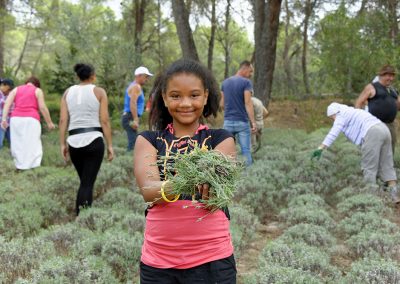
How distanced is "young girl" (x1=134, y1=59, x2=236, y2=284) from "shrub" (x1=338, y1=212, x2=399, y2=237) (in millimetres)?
3756

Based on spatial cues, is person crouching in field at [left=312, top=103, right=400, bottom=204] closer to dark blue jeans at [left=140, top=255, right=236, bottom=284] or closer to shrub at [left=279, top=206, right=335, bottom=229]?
shrub at [left=279, top=206, right=335, bottom=229]

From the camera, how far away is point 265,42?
13.7 metres

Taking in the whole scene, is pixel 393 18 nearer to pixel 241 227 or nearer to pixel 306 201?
pixel 306 201

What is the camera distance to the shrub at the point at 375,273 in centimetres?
395

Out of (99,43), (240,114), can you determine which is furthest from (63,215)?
(99,43)

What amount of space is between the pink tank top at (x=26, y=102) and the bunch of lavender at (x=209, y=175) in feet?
23.1

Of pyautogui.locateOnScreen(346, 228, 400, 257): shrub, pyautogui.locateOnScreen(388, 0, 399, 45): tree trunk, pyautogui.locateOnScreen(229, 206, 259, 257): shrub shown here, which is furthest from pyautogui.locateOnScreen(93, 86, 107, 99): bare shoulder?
pyautogui.locateOnScreen(388, 0, 399, 45): tree trunk

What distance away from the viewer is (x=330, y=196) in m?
7.89

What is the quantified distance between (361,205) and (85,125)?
3869 mm

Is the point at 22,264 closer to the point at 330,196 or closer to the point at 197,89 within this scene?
the point at 197,89

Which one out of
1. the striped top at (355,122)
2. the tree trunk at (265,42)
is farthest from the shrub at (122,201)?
the tree trunk at (265,42)

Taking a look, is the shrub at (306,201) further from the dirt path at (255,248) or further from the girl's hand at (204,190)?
the girl's hand at (204,190)

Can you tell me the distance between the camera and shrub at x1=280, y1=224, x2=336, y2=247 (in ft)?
17.3

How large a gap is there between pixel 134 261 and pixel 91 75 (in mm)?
2407
